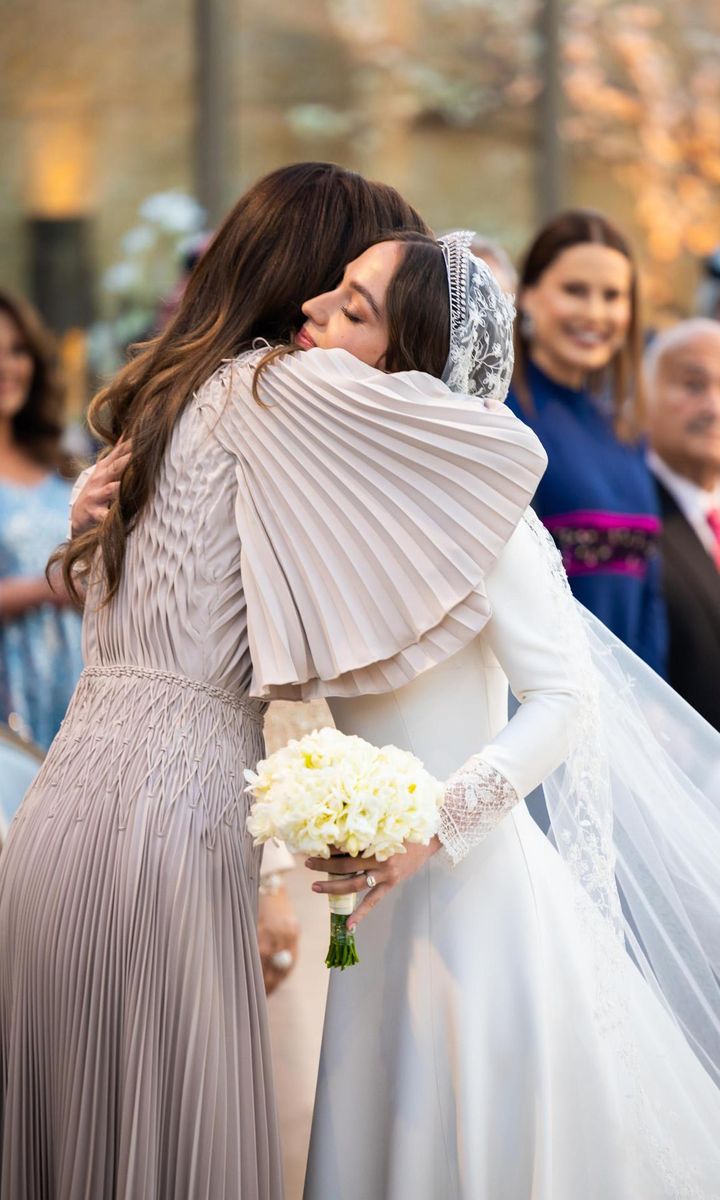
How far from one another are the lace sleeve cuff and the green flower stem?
0.65 ft

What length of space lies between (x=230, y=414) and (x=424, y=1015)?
962mm

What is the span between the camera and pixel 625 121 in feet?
26.2

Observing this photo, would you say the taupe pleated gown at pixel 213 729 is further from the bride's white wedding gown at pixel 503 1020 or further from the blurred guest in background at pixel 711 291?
the blurred guest in background at pixel 711 291

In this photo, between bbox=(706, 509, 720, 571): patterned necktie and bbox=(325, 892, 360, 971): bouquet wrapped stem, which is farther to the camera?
bbox=(706, 509, 720, 571): patterned necktie

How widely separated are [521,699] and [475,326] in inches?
22.6

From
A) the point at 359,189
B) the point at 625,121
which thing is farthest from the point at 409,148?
the point at 359,189

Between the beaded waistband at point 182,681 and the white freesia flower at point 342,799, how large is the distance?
0.24 m

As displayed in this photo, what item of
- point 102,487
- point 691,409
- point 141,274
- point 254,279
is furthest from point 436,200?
point 102,487

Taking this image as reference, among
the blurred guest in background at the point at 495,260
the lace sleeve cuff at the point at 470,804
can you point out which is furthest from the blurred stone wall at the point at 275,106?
the lace sleeve cuff at the point at 470,804

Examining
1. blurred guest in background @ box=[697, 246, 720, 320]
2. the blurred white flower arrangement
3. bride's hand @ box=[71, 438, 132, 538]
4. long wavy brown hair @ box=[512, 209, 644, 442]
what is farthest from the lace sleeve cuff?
the blurred white flower arrangement

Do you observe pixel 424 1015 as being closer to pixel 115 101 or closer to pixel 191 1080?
pixel 191 1080

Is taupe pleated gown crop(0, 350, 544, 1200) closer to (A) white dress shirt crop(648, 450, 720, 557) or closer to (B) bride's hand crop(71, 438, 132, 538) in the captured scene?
(B) bride's hand crop(71, 438, 132, 538)

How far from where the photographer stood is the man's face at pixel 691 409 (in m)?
5.05

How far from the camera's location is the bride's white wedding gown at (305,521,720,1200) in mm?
2422
